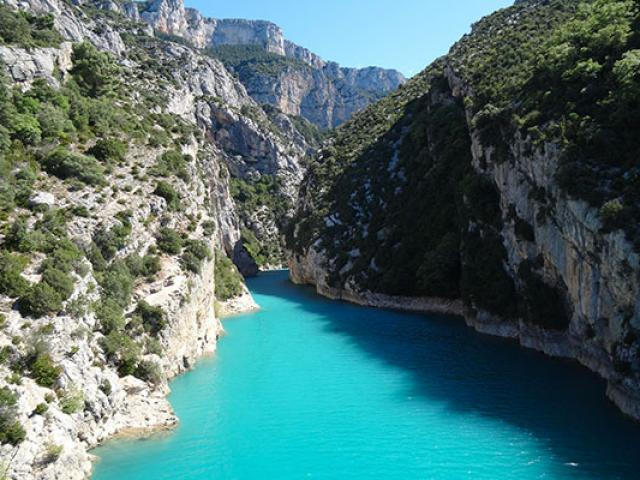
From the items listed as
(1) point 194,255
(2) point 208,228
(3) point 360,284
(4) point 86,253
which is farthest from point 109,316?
(3) point 360,284

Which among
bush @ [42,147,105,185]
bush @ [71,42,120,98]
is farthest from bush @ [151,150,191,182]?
bush @ [71,42,120,98]

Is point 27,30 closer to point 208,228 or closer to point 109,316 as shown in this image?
point 208,228

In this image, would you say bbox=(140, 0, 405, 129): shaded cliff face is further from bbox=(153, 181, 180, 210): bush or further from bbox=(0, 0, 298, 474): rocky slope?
bbox=(153, 181, 180, 210): bush

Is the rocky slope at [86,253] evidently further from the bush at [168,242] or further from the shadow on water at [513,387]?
the shadow on water at [513,387]

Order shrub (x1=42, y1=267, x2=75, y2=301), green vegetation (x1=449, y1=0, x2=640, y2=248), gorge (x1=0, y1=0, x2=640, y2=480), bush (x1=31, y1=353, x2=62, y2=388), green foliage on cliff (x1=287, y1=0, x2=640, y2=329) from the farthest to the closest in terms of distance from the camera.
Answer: green foliage on cliff (x1=287, y1=0, x2=640, y2=329)
green vegetation (x1=449, y1=0, x2=640, y2=248)
shrub (x1=42, y1=267, x2=75, y2=301)
gorge (x1=0, y1=0, x2=640, y2=480)
bush (x1=31, y1=353, x2=62, y2=388)

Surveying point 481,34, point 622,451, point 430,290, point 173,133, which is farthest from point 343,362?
point 481,34

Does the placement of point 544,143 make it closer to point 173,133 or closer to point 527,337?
point 527,337

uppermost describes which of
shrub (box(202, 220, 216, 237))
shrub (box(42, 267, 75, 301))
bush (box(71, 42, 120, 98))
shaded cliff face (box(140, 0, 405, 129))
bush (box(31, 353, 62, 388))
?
shaded cliff face (box(140, 0, 405, 129))

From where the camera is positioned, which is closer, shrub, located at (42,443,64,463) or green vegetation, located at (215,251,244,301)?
shrub, located at (42,443,64,463)
